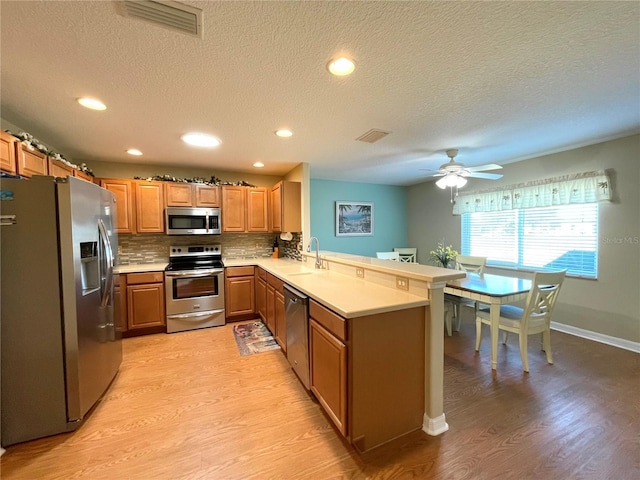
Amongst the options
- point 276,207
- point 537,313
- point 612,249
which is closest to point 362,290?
point 537,313

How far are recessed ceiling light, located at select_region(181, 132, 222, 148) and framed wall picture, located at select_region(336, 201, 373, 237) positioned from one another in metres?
2.85

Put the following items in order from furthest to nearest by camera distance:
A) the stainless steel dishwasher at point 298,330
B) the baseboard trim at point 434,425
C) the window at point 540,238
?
the window at point 540,238, the stainless steel dishwasher at point 298,330, the baseboard trim at point 434,425

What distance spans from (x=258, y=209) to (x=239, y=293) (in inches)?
53.8

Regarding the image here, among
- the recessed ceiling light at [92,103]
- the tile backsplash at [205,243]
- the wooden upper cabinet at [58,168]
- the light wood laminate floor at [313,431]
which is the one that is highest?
the recessed ceiling light at [92,103]

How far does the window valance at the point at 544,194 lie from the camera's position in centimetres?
304

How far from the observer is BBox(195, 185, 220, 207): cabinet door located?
3828 mm

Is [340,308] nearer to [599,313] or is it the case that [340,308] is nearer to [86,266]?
[86,266]

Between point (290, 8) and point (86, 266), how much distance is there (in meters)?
2.14

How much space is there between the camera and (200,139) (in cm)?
278

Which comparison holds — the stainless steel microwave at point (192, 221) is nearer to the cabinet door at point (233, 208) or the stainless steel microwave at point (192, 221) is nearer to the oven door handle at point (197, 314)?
the cabinet door at point (233, 208)

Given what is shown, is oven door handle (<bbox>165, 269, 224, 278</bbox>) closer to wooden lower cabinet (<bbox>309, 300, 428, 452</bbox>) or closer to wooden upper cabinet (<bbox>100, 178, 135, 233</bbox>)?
wooden upper cabinet (<bbox>100, 178, 135, 233</bbox>)

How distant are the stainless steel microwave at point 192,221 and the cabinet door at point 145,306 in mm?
804

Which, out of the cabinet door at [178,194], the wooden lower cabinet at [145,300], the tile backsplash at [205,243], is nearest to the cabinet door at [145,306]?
the wooden lower cabinet at [145,300]

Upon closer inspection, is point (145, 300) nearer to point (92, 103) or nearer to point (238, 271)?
point (238, 271)
